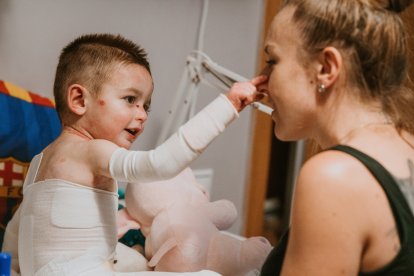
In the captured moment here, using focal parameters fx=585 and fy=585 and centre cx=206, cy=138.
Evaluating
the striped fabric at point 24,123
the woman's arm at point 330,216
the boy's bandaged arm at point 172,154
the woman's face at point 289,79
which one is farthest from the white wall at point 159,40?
the woman's arm at point 330,216

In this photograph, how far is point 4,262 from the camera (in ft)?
3.05

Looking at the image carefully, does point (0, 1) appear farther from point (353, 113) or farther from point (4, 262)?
point (353, 113)

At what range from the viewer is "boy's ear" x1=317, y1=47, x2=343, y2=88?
875mm

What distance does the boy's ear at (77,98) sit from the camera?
1.06m

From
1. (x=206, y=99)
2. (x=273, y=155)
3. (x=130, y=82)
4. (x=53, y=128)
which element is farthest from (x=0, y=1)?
(x=273, y=155)

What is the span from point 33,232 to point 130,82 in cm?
32

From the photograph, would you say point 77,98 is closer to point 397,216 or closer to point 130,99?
point 130,99

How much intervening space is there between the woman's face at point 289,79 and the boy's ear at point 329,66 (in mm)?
19

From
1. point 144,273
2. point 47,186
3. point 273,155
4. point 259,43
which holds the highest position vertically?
point 259,43

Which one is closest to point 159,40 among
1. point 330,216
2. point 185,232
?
point 185,232

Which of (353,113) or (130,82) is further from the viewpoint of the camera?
(130,82)

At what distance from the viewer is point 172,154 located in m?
0.97

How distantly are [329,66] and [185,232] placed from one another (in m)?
0.50

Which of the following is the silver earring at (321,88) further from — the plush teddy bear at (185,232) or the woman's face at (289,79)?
the plush teddy bear at (185,232)
